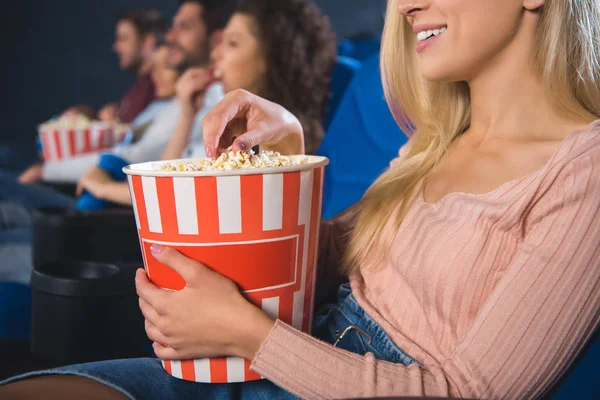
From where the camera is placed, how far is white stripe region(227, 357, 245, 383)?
2.54 feet

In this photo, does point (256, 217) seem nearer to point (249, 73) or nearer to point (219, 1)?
point (249, 73)

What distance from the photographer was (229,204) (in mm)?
713

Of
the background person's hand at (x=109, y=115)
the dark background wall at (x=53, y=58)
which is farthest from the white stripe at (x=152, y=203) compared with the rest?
Result: the dark background wall at (x=53, y=58)

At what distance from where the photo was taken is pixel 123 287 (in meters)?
1.17

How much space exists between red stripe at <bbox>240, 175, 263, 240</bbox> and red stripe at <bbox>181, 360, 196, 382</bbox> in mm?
188

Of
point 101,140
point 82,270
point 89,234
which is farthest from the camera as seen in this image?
point 101,140

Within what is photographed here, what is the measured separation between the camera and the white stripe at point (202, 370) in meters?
0.78

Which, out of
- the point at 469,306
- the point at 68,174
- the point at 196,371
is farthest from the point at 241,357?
the point at 68,174

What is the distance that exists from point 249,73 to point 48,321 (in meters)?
1.39

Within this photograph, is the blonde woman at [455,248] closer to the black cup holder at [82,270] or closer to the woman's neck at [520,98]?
the woman's neck at [520,98]

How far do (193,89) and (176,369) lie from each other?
189cm

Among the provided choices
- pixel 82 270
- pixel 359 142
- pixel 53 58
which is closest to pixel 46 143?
pixel 359 142

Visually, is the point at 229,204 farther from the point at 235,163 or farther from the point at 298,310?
the point at 298,310

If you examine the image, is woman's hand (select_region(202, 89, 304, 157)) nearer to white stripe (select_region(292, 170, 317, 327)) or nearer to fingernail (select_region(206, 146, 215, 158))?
fingernail (select_region(206, 146, 215, 158))
